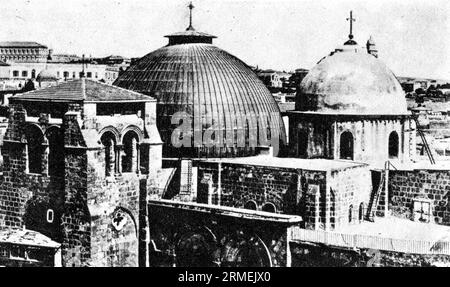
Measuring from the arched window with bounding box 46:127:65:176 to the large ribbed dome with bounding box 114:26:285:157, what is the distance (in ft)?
19.2

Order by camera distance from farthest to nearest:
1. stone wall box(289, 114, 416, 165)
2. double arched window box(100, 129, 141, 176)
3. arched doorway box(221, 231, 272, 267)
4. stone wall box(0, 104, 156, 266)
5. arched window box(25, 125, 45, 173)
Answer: stone wall box(289, 114, 416, 165), arched window box(25, 125, 45, 173), double arched window box(100, 129, 141, 176), stone wall box(0, 104, 156, 266), arched doorway box(221, 231, 272, 267)

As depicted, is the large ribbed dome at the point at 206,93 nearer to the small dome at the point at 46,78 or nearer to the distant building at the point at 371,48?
the distant building at the point at 371,48

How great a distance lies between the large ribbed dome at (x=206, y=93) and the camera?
33625mm

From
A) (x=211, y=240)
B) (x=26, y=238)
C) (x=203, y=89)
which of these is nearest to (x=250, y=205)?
(x=211, y=240)

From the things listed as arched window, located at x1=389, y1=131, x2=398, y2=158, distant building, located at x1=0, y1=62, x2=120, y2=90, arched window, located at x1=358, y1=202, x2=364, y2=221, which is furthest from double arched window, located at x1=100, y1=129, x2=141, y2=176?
distant building, located at x1=0, y1=62, x2=120, y2=90

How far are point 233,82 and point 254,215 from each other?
9548 mm

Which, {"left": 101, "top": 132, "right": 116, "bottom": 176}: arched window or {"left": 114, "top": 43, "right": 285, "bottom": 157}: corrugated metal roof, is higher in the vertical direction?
{"left": 114, "top": 43, "right": 285, "bottom": 157}: corrugated metal roof

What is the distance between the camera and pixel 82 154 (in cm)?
2767

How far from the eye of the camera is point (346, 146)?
112 ft

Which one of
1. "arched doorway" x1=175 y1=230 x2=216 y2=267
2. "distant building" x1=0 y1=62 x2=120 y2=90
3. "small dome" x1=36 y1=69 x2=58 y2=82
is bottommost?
"arched doorway" x1=175 y1=230 x2=216 y2=267

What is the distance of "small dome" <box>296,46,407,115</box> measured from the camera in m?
33.7

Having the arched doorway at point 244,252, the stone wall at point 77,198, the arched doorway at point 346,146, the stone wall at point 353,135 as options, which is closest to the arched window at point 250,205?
the arched doorway at point 244,252

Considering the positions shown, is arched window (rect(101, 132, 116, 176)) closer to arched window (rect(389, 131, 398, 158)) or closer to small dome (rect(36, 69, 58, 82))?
arched window (rect(389, 131, 398, 158))

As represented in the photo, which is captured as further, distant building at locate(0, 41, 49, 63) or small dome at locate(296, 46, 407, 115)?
distant building at locate(0, 41, 49, 63)
